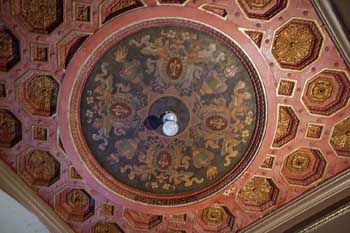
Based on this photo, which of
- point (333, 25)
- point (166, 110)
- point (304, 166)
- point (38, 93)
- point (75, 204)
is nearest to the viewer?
point (333, 25)

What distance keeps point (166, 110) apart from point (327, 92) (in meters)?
1.64

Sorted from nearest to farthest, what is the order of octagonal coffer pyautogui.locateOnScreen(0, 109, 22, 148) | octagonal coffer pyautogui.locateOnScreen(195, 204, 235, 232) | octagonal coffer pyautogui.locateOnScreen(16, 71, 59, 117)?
octagonal coffer pyautogui.locateOnScreen(16, 71, 59, 117) < octagonal coffer pyautogui.locateOnScreen(0, 109, 22, 148) < octagonal coffer pyautogui.locateOnScreen(195, 204, 235, 232)

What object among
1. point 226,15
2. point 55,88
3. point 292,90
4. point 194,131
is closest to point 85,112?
point 55,88

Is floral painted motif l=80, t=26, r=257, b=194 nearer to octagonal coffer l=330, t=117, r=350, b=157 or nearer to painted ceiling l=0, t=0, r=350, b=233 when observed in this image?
painted ceiling l=0, t=0, r=350, b=233

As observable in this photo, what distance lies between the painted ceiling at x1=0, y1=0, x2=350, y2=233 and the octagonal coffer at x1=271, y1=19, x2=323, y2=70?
1 cm

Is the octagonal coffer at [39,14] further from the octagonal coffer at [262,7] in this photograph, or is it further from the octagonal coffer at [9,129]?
the octagonal coffer at [262,7]

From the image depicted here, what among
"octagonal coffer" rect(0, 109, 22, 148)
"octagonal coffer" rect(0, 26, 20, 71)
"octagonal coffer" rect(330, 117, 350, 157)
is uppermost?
"octagonal coffer" rect(0, 26, 20, 71)

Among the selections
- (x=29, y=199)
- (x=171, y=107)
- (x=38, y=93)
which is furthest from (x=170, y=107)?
(x=29, y=199)

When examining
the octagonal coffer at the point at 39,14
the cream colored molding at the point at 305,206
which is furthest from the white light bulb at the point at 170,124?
the cream colored molding at the point at 305,206

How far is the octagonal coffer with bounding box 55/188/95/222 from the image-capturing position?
5.65 metres

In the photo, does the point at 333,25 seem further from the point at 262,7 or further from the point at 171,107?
the point at 171,107

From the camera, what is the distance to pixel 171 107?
5.22 m

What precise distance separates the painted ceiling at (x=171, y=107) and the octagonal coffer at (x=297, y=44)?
1 centimetres

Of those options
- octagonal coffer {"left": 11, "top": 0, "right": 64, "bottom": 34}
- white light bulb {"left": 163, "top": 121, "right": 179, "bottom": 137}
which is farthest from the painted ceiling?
white light bulb {"left": 163, "top": 121, "right": 179, "bottom": 137}
